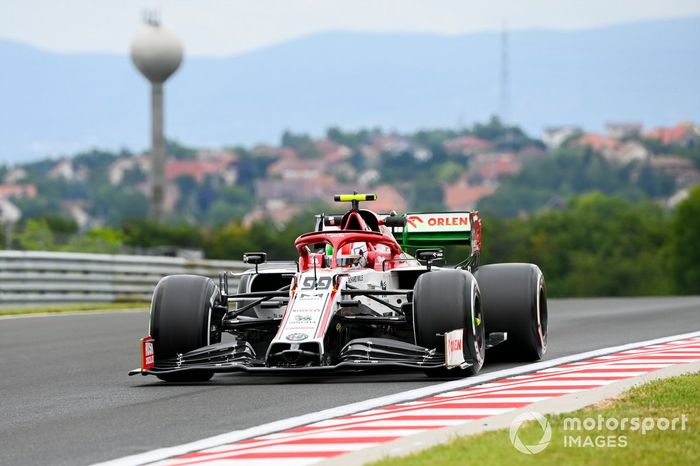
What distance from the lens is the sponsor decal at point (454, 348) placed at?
1277 cm

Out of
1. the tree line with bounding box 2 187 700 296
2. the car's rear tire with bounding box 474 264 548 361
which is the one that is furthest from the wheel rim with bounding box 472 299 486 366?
the tree line with bounding box 2 187 700 296

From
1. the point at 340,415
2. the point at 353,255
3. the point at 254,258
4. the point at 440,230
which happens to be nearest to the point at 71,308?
the point at 440,230

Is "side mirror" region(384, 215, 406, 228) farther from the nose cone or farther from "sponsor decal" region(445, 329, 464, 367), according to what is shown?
the nose cone

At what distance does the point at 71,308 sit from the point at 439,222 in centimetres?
1146

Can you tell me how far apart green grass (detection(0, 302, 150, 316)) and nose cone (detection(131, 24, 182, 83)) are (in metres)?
67.5

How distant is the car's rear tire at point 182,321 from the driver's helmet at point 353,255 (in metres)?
1.25

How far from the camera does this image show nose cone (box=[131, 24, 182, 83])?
96.1 m

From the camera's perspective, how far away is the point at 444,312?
1310cm

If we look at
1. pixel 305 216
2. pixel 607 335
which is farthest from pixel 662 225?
pixel 607 335

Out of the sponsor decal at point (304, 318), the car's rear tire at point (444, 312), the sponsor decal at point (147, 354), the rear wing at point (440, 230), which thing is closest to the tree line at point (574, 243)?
the rear wing at point (440, 230)

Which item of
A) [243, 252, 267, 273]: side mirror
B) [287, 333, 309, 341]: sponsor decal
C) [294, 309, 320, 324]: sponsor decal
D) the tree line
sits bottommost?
the tree line

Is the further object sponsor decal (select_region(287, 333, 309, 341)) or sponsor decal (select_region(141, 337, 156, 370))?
sponsor decal (select_region(141, 337, 156, 370))

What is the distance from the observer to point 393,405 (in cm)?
1118

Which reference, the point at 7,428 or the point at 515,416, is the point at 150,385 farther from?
the point at 515,416
